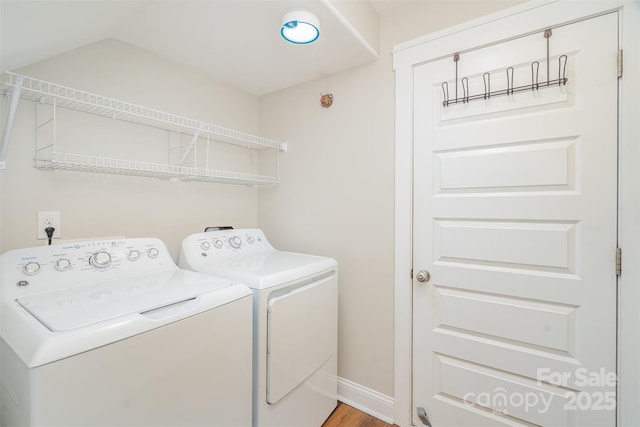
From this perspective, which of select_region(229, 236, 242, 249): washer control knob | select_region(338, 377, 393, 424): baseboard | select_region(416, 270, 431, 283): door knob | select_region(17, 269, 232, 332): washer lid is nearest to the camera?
select_region(17, 269, 232, 332): washer lid

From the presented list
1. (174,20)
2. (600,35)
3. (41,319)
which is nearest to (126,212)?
(41,319)

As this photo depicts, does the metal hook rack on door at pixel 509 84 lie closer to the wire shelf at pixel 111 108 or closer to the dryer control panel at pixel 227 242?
the wire shelf at pixel 111 108

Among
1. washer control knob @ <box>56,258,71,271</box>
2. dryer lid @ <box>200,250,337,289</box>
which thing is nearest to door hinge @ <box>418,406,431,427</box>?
dryer lid @ <box>200,250,337,289</box>

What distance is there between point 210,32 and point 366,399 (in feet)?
7.62

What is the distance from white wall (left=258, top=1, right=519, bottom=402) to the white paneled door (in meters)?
0.20

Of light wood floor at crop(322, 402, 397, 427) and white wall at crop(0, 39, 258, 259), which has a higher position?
white wall at crop(0, 39, 258, 259)

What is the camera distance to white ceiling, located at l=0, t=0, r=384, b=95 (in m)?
1.05

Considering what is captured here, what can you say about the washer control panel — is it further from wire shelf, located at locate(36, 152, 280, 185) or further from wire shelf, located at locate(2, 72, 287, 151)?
wire shelf, located at locate(2, 72, 287, 151)

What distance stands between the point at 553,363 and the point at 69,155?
2.44 metres

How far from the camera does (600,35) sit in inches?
47.5

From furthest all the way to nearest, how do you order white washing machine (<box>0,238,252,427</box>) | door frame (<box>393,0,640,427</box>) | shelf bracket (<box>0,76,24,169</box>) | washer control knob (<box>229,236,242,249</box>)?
1. washer control knob (<box>229,236,242,249</box>)
2. door frame (<box>393,0,640,427</box>)
3. shelf bracket (<box>0,76,24,169</box>)
4. white washing machine (<box>0,238,252,427</box>)

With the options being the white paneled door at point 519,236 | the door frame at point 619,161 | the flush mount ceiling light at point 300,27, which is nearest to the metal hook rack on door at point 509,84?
the white paneled door at point 519,236

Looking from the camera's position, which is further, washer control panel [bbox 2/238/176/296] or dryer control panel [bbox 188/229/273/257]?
dryer control panel [bbox 188/229/273/257]

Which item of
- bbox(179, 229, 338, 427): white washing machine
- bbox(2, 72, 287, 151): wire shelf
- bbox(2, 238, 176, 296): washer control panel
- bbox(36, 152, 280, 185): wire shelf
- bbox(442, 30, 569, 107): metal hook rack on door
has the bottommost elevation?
bbox(179, 229, 338, 427): white washing machine
